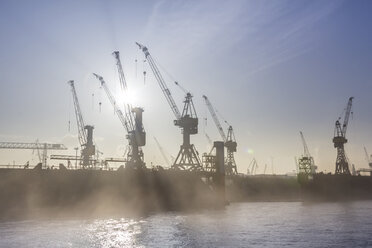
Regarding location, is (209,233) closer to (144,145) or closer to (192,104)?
(144,145)

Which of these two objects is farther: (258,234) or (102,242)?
(258,234)

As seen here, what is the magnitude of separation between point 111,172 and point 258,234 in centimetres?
6478

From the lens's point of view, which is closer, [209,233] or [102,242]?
[102,242]

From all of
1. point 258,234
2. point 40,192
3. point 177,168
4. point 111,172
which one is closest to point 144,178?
point 111,172

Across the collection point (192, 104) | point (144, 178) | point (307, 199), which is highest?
point (192, 104)

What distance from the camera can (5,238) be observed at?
50.9 meters

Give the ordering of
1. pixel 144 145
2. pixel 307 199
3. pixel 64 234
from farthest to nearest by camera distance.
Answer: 1. pixel 307 199
2. pixel 144 145
3. pixel 64 234

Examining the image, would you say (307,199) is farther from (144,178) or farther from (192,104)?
(144,178)

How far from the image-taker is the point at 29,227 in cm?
6256

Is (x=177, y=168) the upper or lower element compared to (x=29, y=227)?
upper

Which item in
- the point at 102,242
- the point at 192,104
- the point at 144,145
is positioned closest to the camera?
the point at 102,242

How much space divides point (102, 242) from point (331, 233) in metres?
33.1

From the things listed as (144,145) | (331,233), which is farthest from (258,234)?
(144,145)

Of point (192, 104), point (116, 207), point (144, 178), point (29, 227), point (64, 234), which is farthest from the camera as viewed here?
point (192, 104)
